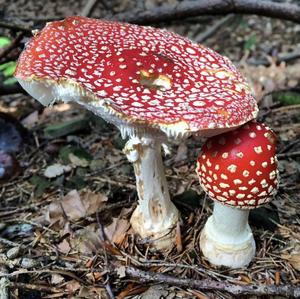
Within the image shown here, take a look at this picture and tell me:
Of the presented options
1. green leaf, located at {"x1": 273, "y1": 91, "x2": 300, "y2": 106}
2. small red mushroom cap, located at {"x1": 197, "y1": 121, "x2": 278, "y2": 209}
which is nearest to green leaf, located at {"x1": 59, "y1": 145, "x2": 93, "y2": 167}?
small red mushroom cap, located at {"x1": 197, "y1": 121, "x2": 278, "y2": 209}

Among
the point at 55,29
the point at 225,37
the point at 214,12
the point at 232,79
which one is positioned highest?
the point at 55,29

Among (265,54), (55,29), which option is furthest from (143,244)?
(265,54)

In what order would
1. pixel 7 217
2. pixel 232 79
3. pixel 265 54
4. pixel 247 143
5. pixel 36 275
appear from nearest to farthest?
pixel 247 143
pixel 232 79
pixel 36 275
pixel 7 217
pixel 265 54

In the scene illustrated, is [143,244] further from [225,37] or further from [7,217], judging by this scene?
[225,37]

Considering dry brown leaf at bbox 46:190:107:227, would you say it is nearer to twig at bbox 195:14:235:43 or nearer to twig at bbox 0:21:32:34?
twig at bbox 0:21:32:34

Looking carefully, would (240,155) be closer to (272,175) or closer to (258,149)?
(258,149)

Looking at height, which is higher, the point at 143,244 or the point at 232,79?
the point at 232,79

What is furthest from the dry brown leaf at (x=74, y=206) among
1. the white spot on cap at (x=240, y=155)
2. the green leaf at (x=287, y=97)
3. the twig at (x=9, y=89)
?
the green leaf at (x=287, y=97)
